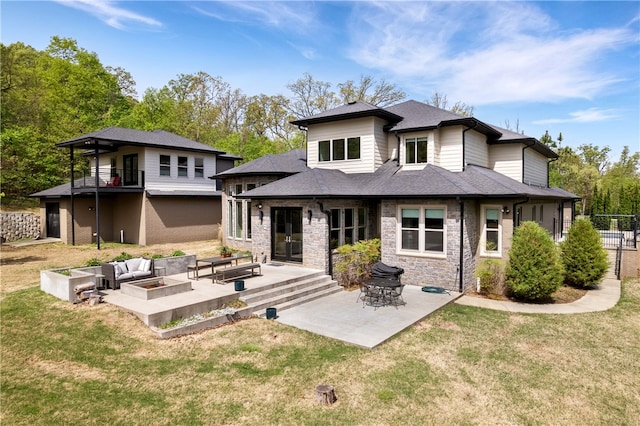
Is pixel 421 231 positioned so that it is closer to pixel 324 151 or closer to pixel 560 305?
pixel 560 305

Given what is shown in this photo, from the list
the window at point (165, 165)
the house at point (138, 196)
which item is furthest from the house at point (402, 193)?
the window at point (165, 165)

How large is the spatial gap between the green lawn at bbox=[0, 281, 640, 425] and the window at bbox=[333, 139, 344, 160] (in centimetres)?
951

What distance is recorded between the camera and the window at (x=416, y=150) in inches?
581

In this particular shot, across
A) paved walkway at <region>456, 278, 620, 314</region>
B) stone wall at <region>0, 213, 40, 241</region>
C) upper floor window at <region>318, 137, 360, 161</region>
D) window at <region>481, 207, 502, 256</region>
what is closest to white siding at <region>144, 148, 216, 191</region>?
stone wall at <region>0, 213, 40, 241</region>

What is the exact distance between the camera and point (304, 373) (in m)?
6.50

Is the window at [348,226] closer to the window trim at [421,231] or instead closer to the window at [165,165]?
the window trim at [421,231]

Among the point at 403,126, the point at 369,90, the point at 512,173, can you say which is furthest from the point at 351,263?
the point at 369,90

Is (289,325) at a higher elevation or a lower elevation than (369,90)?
lower

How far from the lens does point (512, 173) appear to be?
55.4 feet

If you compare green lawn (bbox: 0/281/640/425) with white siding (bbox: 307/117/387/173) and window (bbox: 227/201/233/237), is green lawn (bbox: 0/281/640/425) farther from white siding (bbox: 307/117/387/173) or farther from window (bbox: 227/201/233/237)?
window (bbox: 227/201/233/237)

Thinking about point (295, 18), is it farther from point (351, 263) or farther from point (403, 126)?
point (351, 263)

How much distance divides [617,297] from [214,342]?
12947 millimetres

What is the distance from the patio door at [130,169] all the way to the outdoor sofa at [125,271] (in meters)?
12.6

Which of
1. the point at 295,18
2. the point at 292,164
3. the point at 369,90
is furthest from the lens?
the point at 369,90
